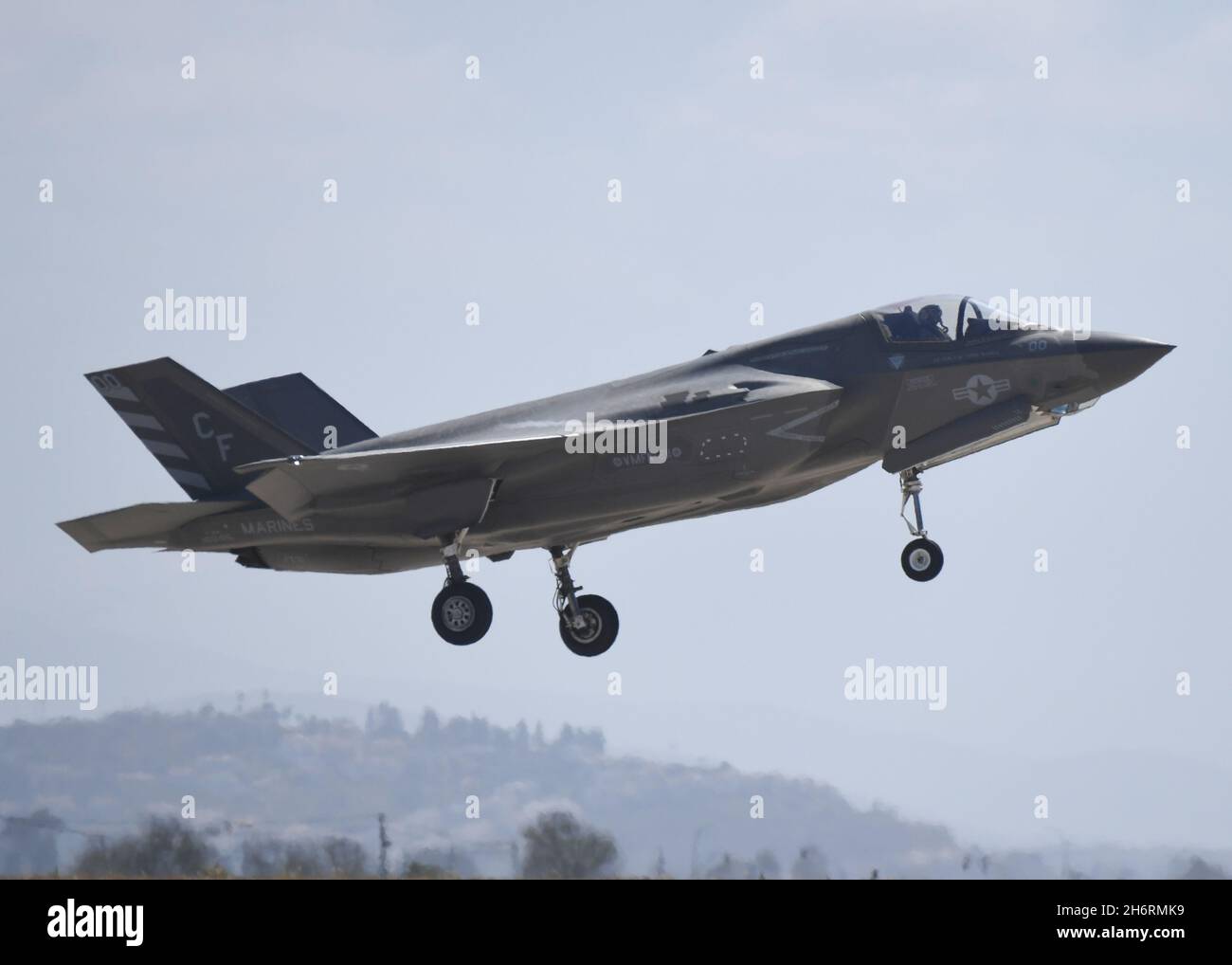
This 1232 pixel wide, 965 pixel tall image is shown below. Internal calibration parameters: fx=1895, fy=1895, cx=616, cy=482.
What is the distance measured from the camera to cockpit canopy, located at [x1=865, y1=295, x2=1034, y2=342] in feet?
78.3

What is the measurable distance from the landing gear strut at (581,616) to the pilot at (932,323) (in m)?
5.62

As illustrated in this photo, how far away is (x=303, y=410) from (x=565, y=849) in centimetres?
812

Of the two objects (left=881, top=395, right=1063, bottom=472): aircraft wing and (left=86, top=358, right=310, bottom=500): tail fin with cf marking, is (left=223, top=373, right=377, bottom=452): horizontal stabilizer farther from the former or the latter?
(left=881, top=395, right=1063, bottom=472): aircraft wing

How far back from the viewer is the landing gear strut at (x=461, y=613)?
23641mm

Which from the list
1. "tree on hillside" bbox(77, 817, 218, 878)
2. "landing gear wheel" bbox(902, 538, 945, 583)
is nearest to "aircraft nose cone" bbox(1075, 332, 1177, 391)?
"landing gear wheel" bbox(902, 538, 945, 583)

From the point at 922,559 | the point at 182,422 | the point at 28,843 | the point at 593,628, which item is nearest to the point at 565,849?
the point at 593,628

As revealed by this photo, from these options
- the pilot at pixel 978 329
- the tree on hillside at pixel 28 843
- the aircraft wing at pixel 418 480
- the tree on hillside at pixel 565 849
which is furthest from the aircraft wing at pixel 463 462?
the tree on hillside at pixel 28 843

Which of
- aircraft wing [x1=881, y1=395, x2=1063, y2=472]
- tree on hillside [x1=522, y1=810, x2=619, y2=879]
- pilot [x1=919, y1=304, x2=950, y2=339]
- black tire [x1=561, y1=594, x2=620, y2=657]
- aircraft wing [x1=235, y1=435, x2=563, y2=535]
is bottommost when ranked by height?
tree on hillside [x1=522, y1=810, x2=619, y2=879]

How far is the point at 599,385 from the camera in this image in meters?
24.5

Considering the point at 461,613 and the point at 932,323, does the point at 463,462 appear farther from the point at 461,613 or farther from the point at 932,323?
the point at 932,323

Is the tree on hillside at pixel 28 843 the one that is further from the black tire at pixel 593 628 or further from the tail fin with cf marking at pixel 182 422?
the black tire at pixel 593 628
